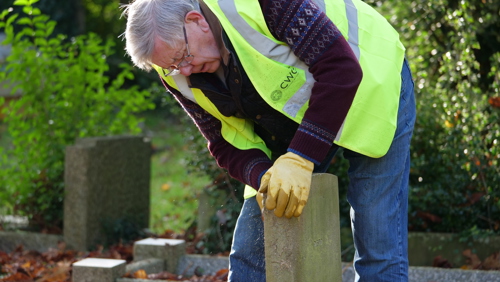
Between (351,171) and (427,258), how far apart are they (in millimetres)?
1840

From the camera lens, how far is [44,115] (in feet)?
16.8

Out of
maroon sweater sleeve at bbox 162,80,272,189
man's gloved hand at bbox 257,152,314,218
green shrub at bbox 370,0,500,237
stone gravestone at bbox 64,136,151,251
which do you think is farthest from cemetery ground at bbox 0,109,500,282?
man's gloved hand at bbox 257,152,314,218

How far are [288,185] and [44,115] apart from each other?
134 inches

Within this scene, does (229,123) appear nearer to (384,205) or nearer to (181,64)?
(181,64)

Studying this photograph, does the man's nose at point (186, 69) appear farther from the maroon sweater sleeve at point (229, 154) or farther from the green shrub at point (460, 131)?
the green shrub at point (460, 131)

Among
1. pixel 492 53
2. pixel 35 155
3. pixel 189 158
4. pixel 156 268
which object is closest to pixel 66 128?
pixel 35 155

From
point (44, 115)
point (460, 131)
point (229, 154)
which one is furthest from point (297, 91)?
point (44, 115)

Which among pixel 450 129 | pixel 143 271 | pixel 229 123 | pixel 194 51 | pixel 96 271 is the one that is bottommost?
pixel 143 271

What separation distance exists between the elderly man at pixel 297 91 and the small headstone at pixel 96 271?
102 centimetres

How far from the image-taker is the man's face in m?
2.32

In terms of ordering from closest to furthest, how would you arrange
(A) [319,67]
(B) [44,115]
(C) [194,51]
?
(A) [319,67], (C) [194,51], (B) [44,115]

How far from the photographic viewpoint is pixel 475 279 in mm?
3412

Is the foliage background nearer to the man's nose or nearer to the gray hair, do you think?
the man's nose

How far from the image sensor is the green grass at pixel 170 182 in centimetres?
567
